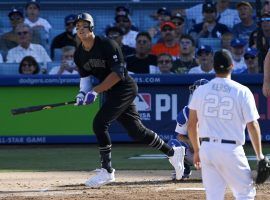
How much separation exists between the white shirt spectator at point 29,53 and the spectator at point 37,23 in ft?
2.03

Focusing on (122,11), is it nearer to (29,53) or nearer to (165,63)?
(29,53)

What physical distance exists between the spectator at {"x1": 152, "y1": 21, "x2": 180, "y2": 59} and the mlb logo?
5.06 ft

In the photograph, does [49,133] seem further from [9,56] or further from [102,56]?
[102,56]

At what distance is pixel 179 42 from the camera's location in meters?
14.1

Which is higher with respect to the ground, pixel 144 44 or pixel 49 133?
pixel 144 44

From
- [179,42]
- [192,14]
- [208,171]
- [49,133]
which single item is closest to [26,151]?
[49,133]

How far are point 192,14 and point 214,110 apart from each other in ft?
32.5

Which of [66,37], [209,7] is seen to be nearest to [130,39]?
[66,37]

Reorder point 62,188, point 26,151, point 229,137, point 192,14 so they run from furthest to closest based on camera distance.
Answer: point 192,14 → point 26,151 → point 62,188 → point 229,137

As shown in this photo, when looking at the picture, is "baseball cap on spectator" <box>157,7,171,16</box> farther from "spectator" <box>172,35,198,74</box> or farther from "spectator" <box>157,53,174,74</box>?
"spectator" <box>157,53,174,74</box>

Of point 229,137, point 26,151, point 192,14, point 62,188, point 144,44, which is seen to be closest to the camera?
point 229,137

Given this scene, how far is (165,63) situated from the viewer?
42.3ft

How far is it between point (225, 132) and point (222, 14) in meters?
9.62

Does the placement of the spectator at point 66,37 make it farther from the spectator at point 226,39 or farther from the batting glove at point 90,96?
the batting glove at point 90,96
